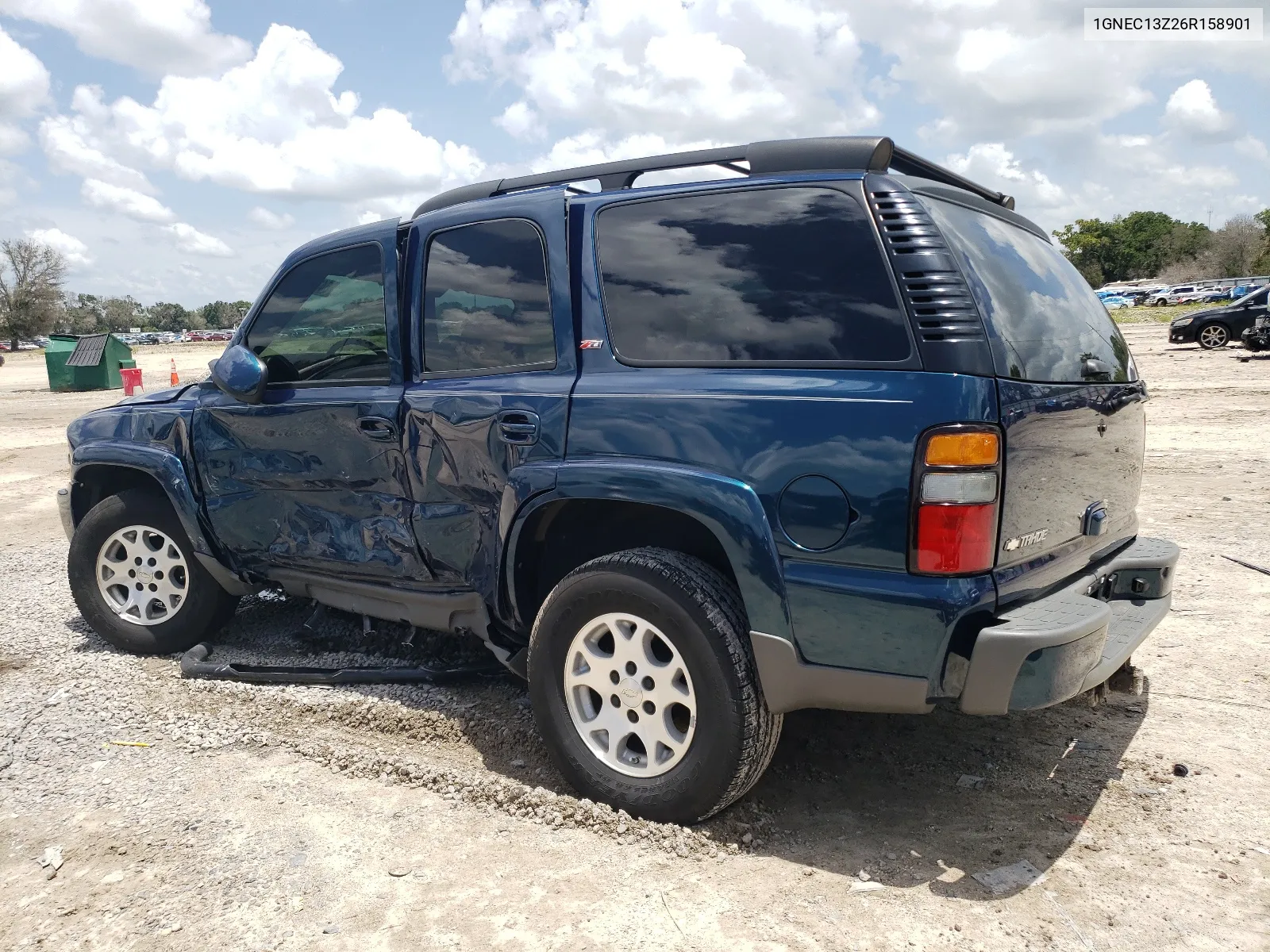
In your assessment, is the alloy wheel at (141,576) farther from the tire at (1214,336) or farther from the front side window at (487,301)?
the tire at (1214,336)

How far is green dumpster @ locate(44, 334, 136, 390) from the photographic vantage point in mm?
25219

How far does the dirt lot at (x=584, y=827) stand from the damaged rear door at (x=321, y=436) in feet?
2.24

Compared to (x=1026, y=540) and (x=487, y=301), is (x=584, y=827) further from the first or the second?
(x=487, y=301)

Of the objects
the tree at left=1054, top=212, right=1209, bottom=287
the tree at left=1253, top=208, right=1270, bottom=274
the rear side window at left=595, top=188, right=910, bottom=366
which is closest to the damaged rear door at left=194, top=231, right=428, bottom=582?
the rear side window at left=595, top=188, right=910, bottom=366

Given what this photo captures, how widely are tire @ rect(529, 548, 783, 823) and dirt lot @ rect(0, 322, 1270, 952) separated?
0.45 feet

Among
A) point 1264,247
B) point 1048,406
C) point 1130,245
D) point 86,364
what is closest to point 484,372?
point 1048,406

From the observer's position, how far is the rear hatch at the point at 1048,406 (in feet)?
8.74

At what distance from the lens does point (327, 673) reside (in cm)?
437

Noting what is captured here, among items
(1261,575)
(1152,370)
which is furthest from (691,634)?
(1152,370)

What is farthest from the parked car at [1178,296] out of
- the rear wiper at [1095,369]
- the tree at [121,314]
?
the tree at [121,314]

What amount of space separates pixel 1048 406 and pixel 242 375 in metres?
3.27

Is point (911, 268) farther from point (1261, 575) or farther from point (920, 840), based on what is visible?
point (1261, 575)

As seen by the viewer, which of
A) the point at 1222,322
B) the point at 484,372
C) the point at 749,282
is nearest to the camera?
the point at 749,282

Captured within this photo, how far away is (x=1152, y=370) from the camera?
1920cm
